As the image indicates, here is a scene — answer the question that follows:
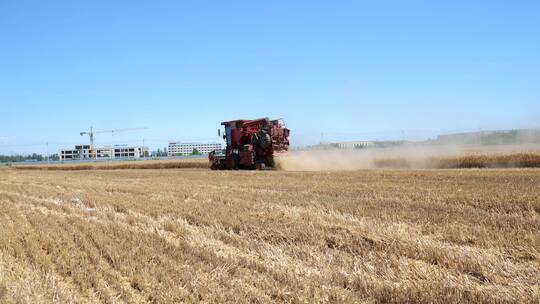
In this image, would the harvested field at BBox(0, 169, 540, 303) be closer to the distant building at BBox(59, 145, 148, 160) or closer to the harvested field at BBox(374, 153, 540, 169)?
the harvested field at BBox(374, 153, 540, 169)

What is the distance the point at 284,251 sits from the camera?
6.42 metres

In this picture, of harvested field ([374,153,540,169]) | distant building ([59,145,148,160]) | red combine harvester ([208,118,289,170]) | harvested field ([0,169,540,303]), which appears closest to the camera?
harvested field ([0,169,540,303])

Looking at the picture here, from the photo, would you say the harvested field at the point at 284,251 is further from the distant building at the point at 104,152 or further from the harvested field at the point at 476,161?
the distant building at the point at 104,152

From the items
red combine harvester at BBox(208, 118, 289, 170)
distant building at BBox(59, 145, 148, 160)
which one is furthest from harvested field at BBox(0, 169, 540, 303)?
distant building at BBox(59, 145, 148, 160)

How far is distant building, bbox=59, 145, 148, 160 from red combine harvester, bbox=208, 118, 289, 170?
12840 centimetres

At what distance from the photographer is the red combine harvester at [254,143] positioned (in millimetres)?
28609

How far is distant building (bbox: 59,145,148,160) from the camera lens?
152 m

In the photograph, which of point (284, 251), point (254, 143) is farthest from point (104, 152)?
point (284, 251)

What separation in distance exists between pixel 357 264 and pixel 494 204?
201 inches

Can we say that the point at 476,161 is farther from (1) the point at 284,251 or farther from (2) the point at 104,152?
(2) the point at 104,152

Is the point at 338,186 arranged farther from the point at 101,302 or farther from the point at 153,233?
the point at 101,302

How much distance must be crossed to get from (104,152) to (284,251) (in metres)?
158

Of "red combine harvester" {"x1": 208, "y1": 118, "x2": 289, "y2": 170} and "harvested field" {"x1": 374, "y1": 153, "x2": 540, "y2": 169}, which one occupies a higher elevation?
"red combine harvester" {"x1": 208, "y1": 118, "x2": 289, "y2": 170}

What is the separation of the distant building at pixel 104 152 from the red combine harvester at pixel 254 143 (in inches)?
5055
